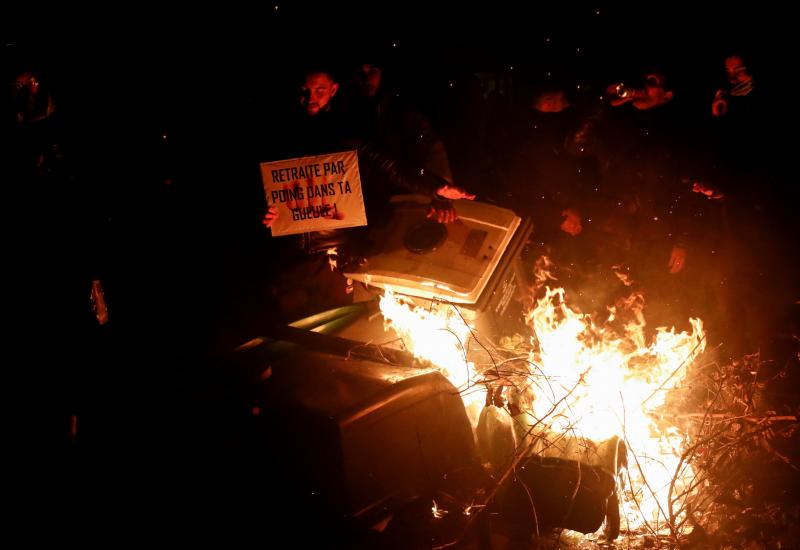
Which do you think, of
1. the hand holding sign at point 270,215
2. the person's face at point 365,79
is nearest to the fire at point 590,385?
the hand holding sign at point 270,215

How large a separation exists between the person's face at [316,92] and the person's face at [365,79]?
15.4 inches

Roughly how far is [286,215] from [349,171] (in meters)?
0.80

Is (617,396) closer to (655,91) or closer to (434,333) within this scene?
(434,333)

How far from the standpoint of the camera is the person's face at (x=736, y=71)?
18.5 ft

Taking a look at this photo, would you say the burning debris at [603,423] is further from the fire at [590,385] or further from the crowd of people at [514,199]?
the crowd of people at [514,199]

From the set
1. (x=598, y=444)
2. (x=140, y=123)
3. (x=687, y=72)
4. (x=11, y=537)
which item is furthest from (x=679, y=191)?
(x=11, y=537)

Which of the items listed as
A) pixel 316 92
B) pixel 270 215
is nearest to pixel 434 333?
pixel 270 215

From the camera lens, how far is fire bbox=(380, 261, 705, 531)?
171 inches

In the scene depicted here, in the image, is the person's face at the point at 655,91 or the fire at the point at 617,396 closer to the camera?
the fire at the point at 617,396

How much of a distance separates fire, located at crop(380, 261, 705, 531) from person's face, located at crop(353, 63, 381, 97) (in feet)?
7.46

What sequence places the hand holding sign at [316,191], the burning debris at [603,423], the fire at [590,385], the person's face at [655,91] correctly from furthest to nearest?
1. the person's face at [655,91]
2. the hand holding sign at [316,191]
3. the fire at [590,385]
4. the burning debris at [603,423]

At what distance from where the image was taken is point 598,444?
4.27 meters

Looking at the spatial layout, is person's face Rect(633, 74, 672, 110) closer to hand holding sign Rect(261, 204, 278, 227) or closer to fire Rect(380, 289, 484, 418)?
fire Rect(380, 289, 484, 418)

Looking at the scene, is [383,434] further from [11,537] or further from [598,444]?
[11,537]
